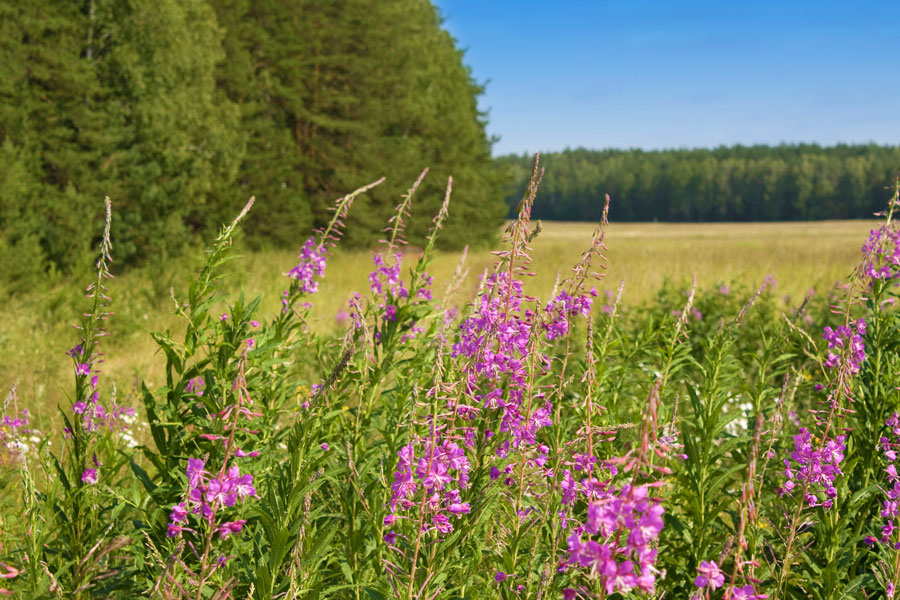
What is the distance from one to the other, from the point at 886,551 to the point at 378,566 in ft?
6.17

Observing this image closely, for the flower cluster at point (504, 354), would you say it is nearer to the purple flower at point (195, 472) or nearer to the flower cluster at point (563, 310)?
the flower cluster at point (563, 310)

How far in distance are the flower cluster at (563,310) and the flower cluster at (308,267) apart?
1.47m

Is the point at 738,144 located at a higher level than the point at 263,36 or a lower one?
higher

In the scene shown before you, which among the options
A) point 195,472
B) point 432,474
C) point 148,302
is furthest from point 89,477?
point 148,302

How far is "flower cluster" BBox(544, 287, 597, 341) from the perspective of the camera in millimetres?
2537

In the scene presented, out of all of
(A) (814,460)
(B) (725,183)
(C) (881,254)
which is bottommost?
(A) (814,460)

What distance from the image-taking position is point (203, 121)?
16172 millimetres

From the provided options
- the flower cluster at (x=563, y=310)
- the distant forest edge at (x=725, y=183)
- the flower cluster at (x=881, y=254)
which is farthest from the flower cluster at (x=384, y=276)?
the distant forest edge at (x=725, y=183)

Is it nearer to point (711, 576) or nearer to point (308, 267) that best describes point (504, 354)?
point (711, 576)

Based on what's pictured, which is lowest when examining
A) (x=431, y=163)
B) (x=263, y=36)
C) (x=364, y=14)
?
(x=431, y=163)

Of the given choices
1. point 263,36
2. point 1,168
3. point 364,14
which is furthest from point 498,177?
point 1,168

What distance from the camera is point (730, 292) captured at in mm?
9656

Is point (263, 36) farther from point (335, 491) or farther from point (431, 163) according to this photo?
point (335, 491)

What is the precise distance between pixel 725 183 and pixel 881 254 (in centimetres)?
13058
